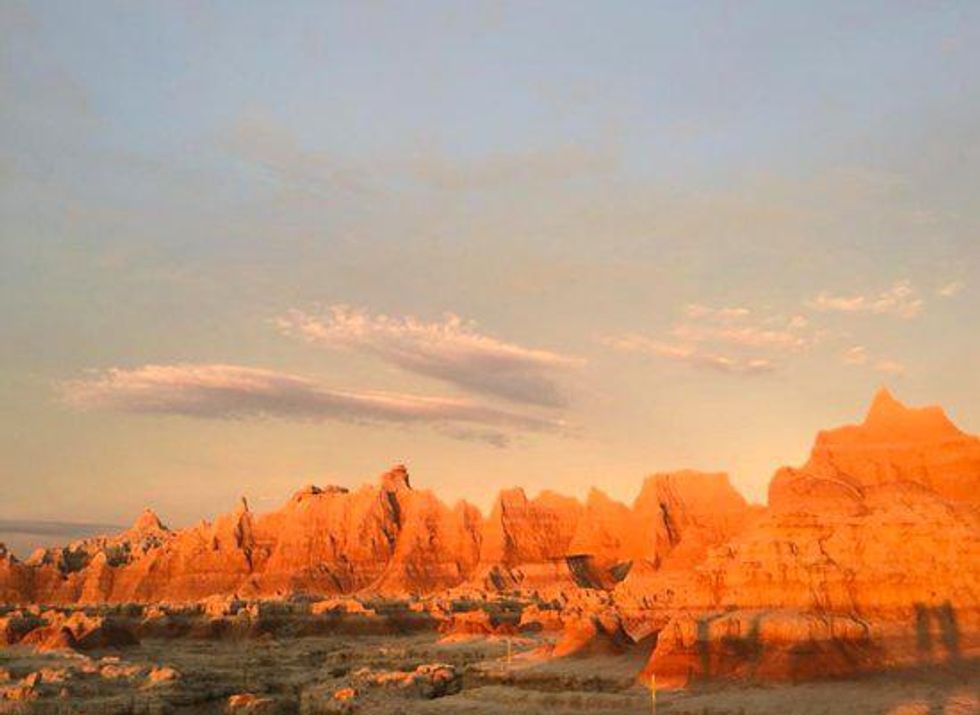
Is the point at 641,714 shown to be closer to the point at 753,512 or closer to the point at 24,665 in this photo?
the point at 24,665

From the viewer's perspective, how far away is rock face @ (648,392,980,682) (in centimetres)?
5347

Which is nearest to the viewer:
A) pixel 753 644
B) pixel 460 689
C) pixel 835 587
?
pixel 753 644

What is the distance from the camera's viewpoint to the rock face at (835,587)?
175 ft

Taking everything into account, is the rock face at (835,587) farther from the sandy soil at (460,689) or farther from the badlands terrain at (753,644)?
the sandy soil at (460,689)

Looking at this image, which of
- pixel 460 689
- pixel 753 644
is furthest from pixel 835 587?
pixel 460 689

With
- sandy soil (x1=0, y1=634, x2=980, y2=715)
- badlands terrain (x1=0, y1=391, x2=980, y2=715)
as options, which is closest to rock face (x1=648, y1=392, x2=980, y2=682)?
badlands terrain (x1=0, y1=391, x2=980, y2=715)

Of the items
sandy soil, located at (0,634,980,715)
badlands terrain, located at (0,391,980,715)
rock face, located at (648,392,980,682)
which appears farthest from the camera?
rock face, located at (648,392,980,682)

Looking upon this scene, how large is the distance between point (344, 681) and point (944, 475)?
53.3 meters

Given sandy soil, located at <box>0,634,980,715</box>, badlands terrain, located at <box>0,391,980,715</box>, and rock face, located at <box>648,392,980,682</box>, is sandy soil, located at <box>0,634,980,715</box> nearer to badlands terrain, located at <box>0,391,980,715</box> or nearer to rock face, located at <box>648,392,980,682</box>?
badlands terrain, located at <box>0,391,980,715</box>

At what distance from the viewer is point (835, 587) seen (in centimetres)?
5916

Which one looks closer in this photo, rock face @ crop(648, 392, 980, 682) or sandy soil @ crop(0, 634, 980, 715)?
sandy soil @ crop(0, 634, 980, 715)

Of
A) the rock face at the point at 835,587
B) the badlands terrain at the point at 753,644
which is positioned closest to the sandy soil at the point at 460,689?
the badlands terrain at the point at 753,644

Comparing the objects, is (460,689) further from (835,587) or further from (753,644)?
(835,587)

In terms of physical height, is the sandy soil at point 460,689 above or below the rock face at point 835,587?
below
